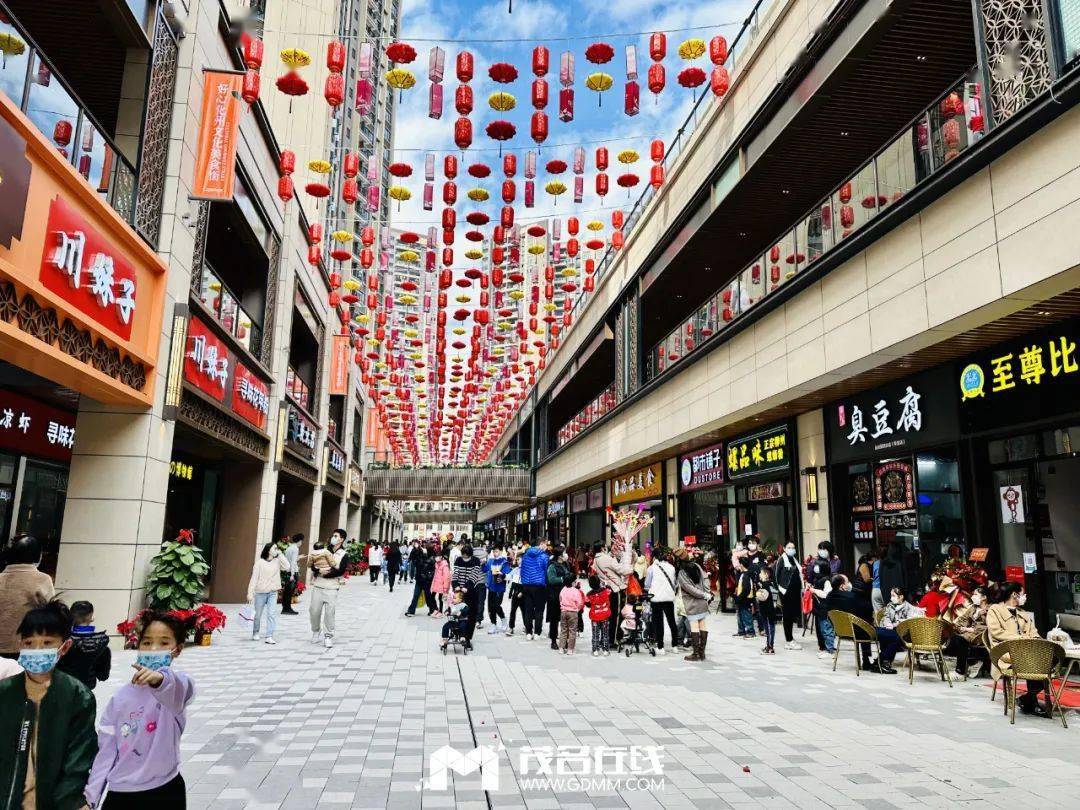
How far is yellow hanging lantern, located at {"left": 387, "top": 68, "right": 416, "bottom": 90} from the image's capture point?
10.9 meters

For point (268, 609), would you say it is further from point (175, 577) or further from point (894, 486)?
point (894, 486)

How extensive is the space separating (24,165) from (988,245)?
33.6ft

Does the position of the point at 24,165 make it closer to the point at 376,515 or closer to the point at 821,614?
the point at 821,614

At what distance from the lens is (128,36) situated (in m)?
10.2

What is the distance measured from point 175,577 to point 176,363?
3186 mm

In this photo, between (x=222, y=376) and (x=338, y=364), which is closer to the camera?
(x=222, y=376)

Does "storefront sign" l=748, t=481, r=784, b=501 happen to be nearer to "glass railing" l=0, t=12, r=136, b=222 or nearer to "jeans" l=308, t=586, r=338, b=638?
"jeans" l=308, t=586, r=338, b=638

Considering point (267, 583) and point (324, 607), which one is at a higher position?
point (267, 583)

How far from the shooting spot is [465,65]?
37.2 ft

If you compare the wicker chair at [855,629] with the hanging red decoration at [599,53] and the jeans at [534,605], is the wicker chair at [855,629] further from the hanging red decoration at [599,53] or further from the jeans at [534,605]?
the hanging red decoration at [599,53]

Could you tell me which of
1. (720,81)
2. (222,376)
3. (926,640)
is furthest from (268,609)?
(720,81)

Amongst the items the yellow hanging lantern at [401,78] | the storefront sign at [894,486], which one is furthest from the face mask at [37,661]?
the storefront sign at [894,486]

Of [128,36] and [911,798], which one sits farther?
[128,36]

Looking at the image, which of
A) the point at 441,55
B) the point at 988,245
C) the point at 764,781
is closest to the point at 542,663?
the point at 764,781
